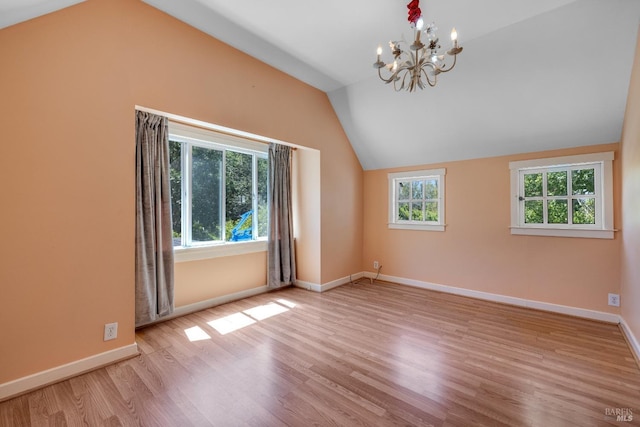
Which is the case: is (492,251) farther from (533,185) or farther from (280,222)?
(280,222)

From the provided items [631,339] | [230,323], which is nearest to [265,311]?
[230,323]

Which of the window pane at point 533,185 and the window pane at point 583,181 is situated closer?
the window pane at point 583,181

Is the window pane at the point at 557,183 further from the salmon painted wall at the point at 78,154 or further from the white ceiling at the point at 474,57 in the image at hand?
the salmon painted wall at the point at 78,154

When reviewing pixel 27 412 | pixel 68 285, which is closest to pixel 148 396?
pixel 27 412

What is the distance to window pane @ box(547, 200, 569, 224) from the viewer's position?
341cm

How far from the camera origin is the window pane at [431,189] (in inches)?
173

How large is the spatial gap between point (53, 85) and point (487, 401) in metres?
3.68

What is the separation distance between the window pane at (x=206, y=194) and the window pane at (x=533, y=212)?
4.04 m

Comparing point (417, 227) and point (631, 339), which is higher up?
point (417, 227)

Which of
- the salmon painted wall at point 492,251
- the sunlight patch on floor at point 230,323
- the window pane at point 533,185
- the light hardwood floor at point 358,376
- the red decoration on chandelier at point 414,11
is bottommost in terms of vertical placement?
the light hardwood floor at point 358,376

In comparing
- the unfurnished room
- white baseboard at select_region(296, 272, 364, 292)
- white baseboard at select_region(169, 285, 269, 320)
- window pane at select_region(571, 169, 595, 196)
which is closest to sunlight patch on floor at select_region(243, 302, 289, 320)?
the unfurnished room

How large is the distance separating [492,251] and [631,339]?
1.50 meters

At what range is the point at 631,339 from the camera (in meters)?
2.53

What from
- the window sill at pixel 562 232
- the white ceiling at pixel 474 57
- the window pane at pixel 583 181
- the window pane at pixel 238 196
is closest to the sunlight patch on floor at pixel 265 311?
the window pane at pixel 238 196
